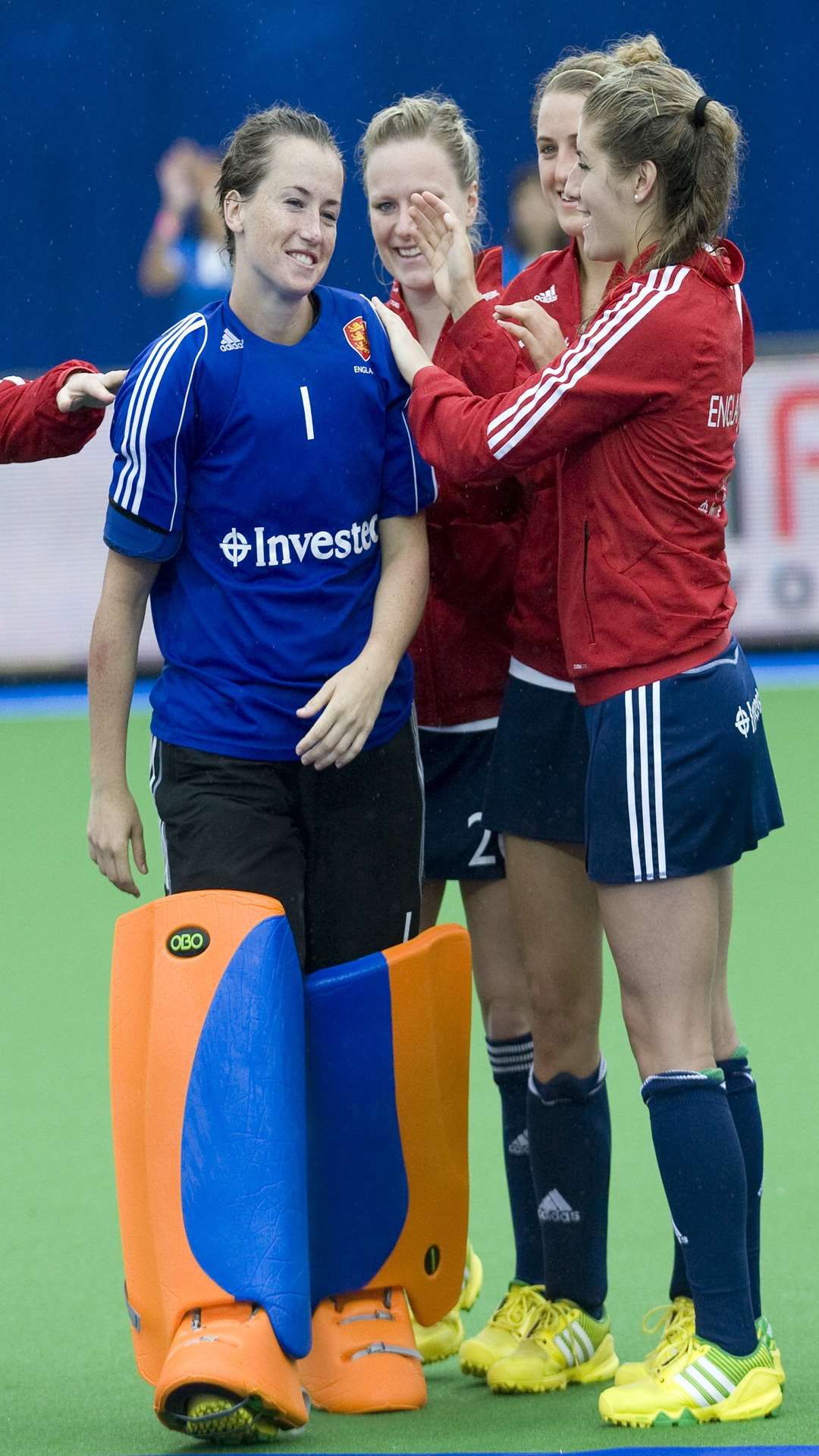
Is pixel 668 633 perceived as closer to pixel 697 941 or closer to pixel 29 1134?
pixel 697 941

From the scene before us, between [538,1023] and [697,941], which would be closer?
[697,941]

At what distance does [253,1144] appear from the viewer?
2617 millimetres

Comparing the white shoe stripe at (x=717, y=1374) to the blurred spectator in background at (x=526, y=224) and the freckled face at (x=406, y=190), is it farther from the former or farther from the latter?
the blurred spectator in background at (x=526, y=224)

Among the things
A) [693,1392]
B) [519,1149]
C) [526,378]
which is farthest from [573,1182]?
[526,378]

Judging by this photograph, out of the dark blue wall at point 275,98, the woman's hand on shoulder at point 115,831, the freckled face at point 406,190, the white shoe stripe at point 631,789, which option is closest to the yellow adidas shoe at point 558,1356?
the white shoe stripe at point 631,789

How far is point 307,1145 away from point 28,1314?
71cm

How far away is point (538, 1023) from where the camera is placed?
3.03 meters

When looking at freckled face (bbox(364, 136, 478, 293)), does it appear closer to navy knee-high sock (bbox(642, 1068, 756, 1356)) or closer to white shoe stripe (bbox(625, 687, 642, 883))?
white shoe stripe (bbox(625, 687, 642, 883))

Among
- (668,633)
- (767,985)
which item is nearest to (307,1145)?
(668,633)

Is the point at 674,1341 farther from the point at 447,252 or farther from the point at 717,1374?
the point at 447,252

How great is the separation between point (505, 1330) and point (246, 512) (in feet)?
4.03

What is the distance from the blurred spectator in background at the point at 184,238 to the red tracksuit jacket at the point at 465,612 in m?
7.92

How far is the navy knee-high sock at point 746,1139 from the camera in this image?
9.39ft

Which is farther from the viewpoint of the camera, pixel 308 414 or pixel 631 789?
pixel 308 414
